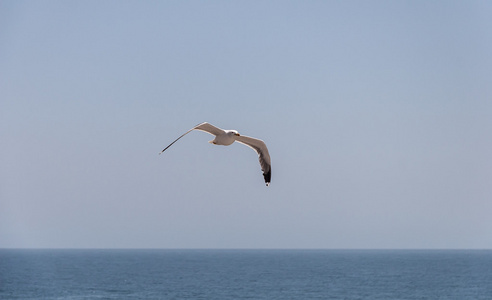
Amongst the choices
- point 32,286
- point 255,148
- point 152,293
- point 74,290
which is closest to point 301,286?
point 152,293

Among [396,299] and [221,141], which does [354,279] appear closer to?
[396,299]

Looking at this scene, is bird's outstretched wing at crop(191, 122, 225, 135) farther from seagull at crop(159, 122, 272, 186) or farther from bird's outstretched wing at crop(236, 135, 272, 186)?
bird's outstretched wing at crop(236, 135, 272, 186)

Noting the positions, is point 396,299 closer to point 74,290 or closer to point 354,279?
point 354,279

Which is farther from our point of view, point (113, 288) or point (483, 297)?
point (113, 288)

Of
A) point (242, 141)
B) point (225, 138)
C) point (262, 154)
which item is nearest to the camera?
point (225, 138)

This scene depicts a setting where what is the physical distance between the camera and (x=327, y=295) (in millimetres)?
152375

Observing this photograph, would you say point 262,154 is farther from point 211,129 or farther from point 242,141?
point 211,129

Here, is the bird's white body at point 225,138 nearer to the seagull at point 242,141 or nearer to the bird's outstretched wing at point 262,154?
the seagull at point 242,141

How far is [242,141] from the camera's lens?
1875 centimetres

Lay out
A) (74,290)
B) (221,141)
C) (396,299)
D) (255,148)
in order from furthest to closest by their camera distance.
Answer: (74,290) → (396,299) → (255,148) → (221,141)

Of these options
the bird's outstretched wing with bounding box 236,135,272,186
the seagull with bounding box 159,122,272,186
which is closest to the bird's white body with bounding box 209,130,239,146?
the seagull with bounding box 159,122,272,186

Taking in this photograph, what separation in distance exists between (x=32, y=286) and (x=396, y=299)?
94127 mm

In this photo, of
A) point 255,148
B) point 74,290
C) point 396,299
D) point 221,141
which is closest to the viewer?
point 221,141

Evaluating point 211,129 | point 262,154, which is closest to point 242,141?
point 262,154
